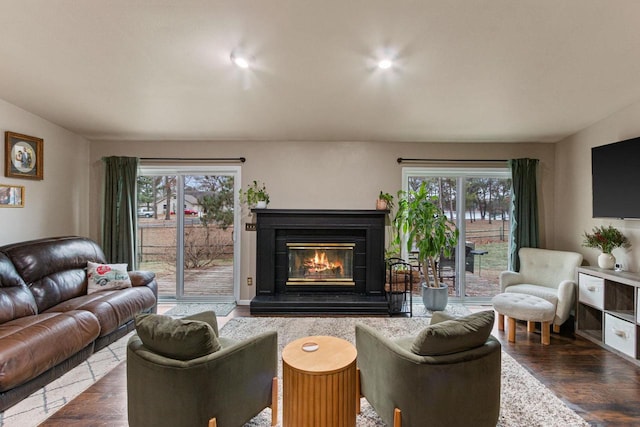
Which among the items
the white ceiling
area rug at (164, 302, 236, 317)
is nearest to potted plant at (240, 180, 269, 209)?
the white ceiling

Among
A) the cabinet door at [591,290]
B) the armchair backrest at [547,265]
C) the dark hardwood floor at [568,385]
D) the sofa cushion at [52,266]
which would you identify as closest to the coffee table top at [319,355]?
the dark hardwood floor at [568,385]

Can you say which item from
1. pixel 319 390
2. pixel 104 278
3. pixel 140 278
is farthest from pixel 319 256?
pixel 319 390

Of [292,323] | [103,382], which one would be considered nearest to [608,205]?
[292,323]

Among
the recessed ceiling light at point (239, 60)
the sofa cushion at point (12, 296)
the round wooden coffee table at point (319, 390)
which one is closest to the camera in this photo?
the round wooden coffee table at point (319, 390)

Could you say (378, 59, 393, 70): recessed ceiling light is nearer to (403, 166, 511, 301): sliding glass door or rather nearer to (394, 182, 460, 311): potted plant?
(394, 182, 460, 311): potted plant

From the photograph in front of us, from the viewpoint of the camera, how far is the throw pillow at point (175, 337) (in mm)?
1607

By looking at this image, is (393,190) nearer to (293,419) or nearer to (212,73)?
(212,73)

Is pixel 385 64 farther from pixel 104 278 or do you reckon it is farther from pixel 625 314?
pixel 104 278

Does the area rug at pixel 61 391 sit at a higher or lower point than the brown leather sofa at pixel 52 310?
lower

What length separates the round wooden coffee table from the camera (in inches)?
67.1

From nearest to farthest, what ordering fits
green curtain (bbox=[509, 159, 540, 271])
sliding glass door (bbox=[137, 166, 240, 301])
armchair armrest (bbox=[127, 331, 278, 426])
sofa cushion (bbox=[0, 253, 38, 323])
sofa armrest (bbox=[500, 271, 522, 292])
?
1. armchair armrest (bbox=[127, 331, 278, 426])
2. sofa cushion (bbox=[0, 253, 38, 323])
3. sofa armrest (bbox=[500, 271, 522, 292])
4. green curtain (bbox=[509, 159, 540, 271])
5. sliding glass door (bbox=[137, 166, 240, 301])

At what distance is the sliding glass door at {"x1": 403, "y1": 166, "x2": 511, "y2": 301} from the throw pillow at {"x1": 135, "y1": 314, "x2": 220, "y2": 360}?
374 cm

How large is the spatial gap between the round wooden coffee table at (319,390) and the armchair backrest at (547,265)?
330 centimetres

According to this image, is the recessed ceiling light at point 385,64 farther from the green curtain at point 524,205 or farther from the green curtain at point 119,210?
the green curtain at point 119,210
